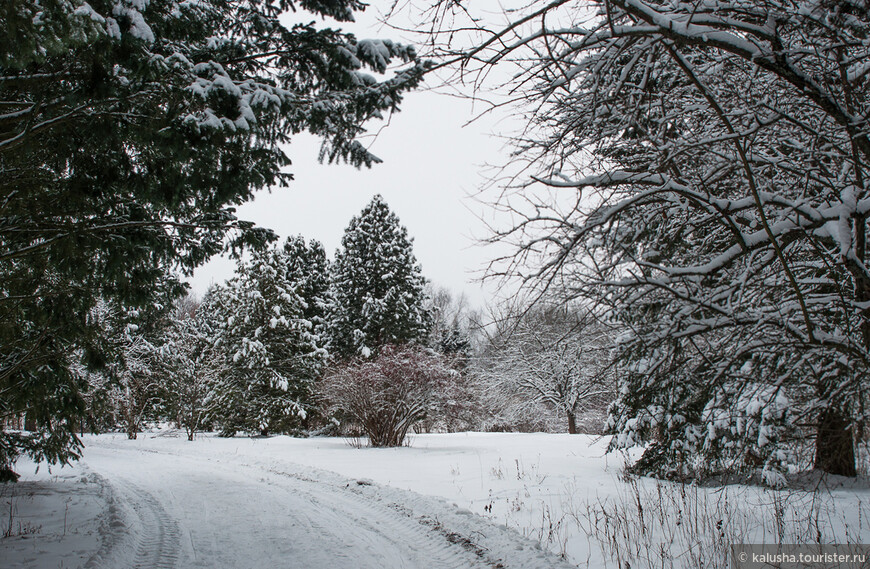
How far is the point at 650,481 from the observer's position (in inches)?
273

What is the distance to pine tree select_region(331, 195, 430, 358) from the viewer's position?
2467 cm

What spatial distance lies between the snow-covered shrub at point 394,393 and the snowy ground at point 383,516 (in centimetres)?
435

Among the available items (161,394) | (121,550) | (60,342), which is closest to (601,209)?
(121,550)

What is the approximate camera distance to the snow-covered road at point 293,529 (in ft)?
12.8

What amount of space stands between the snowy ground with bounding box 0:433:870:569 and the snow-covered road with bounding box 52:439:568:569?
0.02 m

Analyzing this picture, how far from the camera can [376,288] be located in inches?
1011

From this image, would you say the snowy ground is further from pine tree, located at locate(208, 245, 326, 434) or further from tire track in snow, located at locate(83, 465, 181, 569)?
pine tree, located at locate(208, 245, 326, 434)

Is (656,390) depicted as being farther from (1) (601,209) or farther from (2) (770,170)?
(2) (770,170)

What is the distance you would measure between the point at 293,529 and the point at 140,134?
411 cm

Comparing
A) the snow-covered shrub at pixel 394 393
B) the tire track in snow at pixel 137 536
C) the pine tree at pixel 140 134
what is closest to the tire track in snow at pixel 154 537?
the tire track in snow at pixel 137 536

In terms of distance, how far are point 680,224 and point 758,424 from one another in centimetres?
316

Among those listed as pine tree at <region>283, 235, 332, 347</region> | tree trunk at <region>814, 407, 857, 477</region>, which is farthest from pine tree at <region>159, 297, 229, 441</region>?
tree trunk at <region>814, 407, 857, 477</region>

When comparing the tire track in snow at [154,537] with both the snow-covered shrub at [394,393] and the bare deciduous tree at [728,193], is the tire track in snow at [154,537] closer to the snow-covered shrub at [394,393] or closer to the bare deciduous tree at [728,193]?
the bare deciduous tree at [728,193]

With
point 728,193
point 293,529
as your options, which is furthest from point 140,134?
point 728,193
